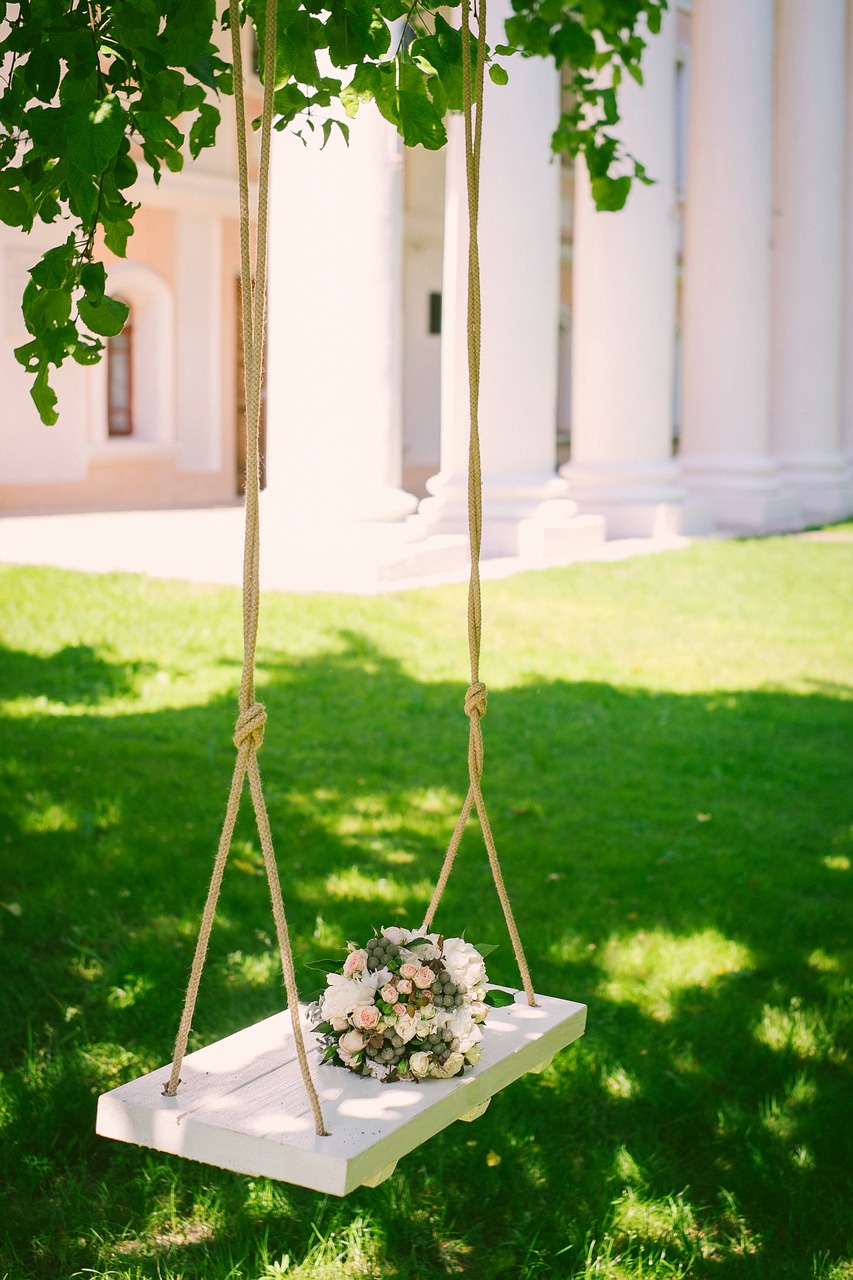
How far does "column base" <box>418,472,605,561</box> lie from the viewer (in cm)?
1323

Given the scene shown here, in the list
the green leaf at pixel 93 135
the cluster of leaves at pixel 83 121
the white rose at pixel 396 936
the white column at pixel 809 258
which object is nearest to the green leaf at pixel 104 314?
the cluster of leaves at pixel 83 121

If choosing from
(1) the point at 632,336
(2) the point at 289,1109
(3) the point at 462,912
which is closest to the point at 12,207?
(2) the point at 289,1109

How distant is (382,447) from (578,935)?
7.37 meters

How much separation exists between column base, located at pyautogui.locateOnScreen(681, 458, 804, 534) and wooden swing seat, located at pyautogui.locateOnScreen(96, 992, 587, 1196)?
15.5m

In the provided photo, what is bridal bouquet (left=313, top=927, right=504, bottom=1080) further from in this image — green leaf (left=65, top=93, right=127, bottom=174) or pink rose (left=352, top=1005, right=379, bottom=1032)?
green leaf (left=65, top=93, right=127, bottom=174)

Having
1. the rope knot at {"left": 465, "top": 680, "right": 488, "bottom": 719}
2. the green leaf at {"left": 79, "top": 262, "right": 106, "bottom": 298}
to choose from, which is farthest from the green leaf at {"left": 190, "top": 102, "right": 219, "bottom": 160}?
the rope knot at {"left": 465, "top": 680, "right": 488, "bottom": 719}

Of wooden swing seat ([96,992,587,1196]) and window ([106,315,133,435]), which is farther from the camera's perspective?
window ([106,315,133,435])

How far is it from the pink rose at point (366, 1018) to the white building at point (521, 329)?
29.5 feet

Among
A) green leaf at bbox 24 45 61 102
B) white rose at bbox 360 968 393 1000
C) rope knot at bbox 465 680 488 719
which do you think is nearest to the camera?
white rose at bbox 360 968 393 1000

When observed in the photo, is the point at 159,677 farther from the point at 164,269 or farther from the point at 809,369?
the point at 809,369

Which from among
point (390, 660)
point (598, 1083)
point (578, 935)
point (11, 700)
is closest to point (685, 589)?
point (390, 660)

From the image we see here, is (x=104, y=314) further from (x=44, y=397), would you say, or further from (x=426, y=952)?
(x=426, y=952)

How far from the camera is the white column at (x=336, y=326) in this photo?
11.0 m

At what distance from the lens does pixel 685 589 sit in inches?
470
